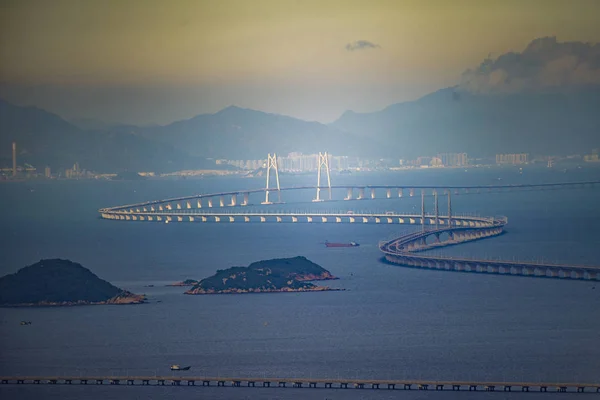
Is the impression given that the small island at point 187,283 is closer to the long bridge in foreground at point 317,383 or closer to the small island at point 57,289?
the small island at point 57,289

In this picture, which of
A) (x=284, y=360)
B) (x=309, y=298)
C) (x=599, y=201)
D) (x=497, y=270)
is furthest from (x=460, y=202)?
(x=284, y=360)

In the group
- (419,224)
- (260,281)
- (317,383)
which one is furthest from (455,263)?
(419,224)

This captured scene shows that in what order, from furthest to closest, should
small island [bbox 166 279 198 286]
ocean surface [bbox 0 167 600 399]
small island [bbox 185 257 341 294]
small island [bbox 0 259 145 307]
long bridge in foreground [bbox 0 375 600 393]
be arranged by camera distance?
small island [bbox 166 279 198 286] → small island [bbox 185 257 341 294] → small island [bbox 0 259 145 307] → ocean surface [bbox 0 167 600 399] → long bridge in foreground [bbox 0 375 600 393]

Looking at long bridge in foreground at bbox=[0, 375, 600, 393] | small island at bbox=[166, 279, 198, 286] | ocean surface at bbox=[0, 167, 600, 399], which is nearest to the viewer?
long bridge in foreground at bbox=[0, 375, 600, 393]

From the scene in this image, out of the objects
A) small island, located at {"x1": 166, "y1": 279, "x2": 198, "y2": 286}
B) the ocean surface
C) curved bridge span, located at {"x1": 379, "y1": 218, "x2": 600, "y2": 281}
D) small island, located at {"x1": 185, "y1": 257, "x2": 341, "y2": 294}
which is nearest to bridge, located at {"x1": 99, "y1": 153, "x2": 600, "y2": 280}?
curved bridge span, located at {"x1": 379, "y1": 218, "x2": 600, "y2": 281}

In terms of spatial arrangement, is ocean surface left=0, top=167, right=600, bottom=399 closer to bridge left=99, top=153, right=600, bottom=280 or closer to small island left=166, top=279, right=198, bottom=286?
small island left=166, top=279, right=198, bottom=286

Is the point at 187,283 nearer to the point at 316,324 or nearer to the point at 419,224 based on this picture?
the point at 316,324
